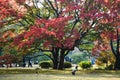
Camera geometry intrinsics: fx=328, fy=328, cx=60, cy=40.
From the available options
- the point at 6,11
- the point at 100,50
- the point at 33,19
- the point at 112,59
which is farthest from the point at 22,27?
the point at 112,59

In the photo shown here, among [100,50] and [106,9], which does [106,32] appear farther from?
[100,50]

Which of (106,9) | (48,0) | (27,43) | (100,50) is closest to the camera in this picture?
(27,43)

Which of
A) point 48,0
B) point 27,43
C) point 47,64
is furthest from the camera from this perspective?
point 47,64

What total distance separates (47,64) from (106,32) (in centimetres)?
1283

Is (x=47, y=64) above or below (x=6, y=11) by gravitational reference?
below

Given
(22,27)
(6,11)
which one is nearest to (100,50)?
(22,27)

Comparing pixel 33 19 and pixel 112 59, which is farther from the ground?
pixel 33 19

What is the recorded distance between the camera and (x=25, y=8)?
1212 inches

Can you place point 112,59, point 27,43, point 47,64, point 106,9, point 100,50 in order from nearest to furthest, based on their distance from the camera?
point 27,43
point 106,9
point 100,50
point 112,59
point 47,64

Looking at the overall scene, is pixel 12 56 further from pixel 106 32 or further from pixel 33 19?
pixel 106 32

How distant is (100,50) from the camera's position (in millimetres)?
35156

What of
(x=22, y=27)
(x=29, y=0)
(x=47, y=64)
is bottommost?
(x=47, y=64)

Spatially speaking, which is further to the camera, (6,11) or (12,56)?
(12,56)

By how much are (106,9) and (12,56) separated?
9.82 m
